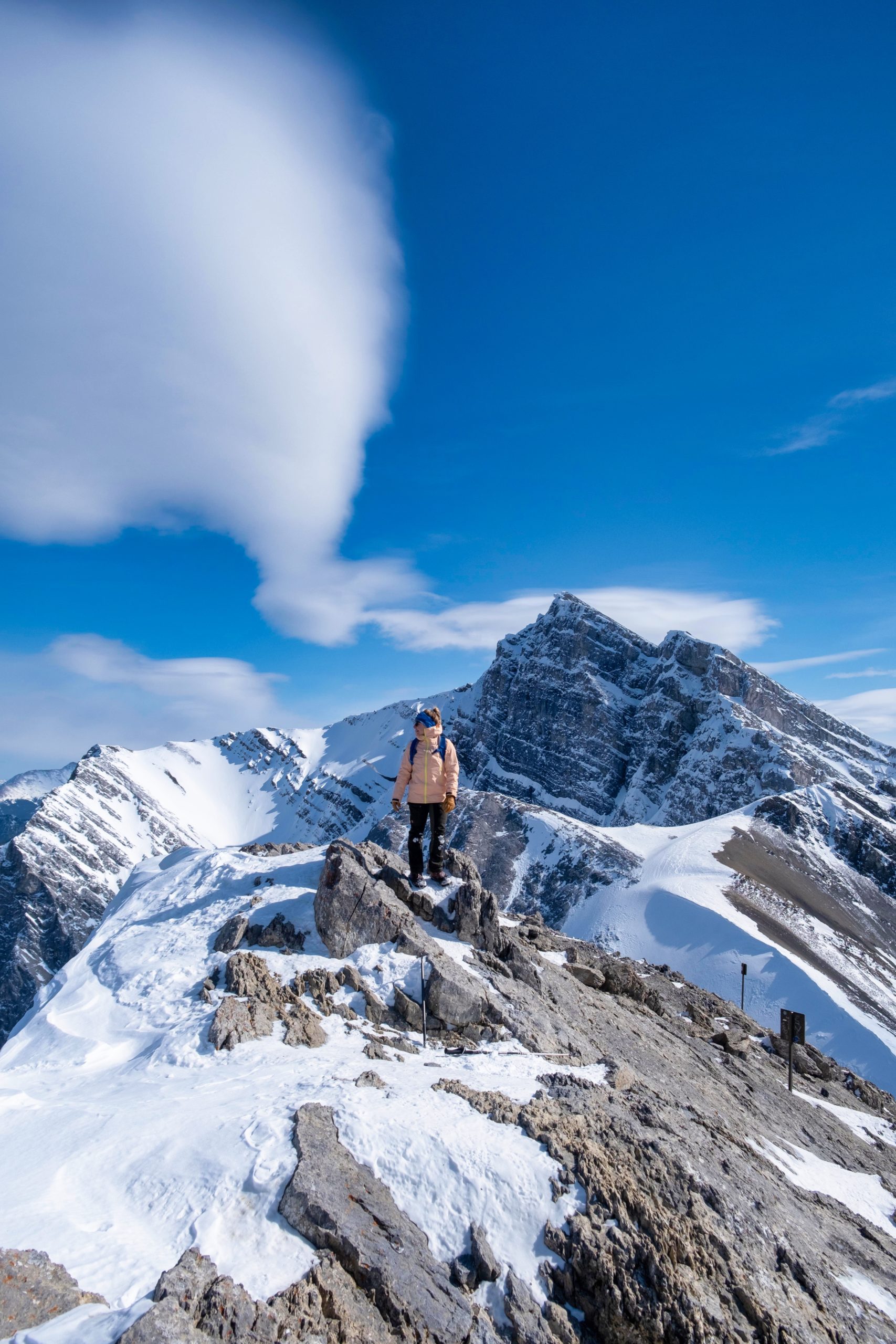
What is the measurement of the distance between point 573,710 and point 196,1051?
19146cm

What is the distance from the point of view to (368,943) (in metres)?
15.0

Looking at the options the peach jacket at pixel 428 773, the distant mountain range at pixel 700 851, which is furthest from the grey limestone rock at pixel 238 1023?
the distant mountain range at pixel 700 851

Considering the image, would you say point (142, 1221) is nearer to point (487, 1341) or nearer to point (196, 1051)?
point (487, 1341)

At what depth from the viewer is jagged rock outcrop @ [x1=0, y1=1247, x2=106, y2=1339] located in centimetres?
552

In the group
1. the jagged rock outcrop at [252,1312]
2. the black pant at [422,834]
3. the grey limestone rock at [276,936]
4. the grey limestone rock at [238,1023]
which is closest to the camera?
the jagged rock outcrop at [252,1312]

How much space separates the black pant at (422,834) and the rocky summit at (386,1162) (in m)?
1.80

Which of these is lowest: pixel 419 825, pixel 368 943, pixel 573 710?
pixel 368 943

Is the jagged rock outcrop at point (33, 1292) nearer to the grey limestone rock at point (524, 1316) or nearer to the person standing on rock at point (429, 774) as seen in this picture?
the grey limestone rock at point (524, 1316)

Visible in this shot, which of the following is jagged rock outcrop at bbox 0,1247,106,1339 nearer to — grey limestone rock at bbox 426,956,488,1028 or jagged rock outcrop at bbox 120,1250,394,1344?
jagged rock outcrop at bbox 120,1250,394,1344

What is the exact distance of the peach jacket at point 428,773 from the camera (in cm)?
1650

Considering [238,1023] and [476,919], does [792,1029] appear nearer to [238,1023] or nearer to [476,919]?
[476,919]

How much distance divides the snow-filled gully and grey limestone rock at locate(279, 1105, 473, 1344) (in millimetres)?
166

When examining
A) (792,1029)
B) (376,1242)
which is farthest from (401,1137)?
(792,1029)

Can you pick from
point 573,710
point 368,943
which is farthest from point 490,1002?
point 573,710
